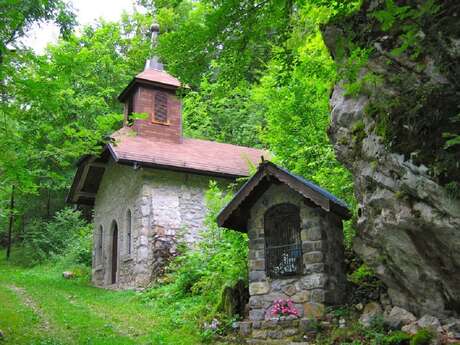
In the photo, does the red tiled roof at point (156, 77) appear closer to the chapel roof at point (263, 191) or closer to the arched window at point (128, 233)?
the arched window at point (128, 233)

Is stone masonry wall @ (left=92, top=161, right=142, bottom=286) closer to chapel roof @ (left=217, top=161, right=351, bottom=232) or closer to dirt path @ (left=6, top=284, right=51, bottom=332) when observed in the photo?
dirt path @ (left=6, top=284, right=51, bottom=332)

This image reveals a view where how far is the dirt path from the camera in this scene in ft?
30.6

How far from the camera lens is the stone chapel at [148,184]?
609 inches

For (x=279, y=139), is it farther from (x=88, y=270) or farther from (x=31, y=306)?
(x=88, y=270)

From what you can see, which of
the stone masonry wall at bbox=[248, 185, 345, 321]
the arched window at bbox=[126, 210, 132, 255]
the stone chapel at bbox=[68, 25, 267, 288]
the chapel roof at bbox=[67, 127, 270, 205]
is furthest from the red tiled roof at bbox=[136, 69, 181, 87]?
the stone masonry wall at bbox=[248, 185, 345, 321]

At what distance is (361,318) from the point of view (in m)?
7.11

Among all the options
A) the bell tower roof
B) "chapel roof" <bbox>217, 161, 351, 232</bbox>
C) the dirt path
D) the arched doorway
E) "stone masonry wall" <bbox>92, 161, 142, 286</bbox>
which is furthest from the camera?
the bell tower roof

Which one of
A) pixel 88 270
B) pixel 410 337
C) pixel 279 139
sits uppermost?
pixel 279 139

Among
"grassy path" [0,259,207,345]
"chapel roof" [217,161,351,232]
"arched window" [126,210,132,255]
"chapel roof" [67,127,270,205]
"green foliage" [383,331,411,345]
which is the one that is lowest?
"green foliage" [383,331,411,345]

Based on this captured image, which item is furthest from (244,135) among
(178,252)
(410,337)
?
(410,337)

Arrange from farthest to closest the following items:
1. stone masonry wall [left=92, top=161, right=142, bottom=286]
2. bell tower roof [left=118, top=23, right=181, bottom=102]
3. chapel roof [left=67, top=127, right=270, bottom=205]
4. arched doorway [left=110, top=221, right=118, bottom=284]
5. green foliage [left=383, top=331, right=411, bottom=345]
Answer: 1. bell tower roof [left=118, top=23, right=181, bottom=102]
2. arched doorway [left=110, top=221, right=118, bottom=284]
3. stone masonry wall [left=92, top=161, right=142, bottom=286]
4. chapel roof [left=67, top=127, right=270, bottom=205]
5. green foliage [left=383, top=331, right=411, bottom=345]

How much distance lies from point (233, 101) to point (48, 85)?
77.5ft

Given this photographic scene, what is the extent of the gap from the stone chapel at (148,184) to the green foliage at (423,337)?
895cm

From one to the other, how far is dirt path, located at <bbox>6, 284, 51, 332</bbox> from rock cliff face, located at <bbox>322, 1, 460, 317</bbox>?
6.14m
